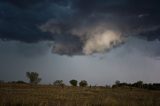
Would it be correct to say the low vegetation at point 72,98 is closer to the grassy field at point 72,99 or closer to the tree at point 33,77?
the grassy field at point 72,99

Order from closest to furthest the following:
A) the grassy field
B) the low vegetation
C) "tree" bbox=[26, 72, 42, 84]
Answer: the grassy field < the low vegetation < "tree" bbox=[26, 72, 42, 84]

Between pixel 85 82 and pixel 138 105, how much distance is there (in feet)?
343

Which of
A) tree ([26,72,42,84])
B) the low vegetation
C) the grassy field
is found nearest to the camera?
the grassy field

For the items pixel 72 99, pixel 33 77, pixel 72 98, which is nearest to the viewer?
pixel 72 99

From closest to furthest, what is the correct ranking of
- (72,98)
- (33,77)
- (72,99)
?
(72,99)
(72,98)
(33,77)

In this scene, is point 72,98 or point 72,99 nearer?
point 72,99

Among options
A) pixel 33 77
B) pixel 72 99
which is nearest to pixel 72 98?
pixel 72 99

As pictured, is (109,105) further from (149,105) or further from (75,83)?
(75,83)

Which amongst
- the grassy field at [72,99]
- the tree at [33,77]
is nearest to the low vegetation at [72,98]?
the grassy field at [72,99]

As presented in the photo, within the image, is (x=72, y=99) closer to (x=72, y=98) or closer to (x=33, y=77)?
(x=72, y=98)

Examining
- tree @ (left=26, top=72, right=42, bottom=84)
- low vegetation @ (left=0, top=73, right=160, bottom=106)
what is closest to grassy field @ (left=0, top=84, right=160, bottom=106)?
low vegetation @ (left=0, top=73, right=160, bottom=106)

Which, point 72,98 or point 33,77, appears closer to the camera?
point 72,98

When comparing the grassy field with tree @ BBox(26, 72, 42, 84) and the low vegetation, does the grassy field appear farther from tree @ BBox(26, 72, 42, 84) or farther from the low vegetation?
tree @ BBox(26, 72, 42, 84)

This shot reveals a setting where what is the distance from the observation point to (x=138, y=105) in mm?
25875
